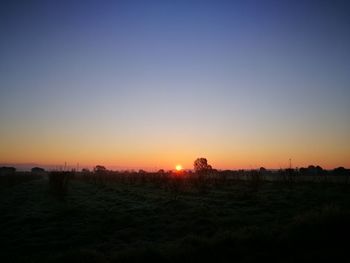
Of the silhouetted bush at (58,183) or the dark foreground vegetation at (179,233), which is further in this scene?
the silhouetted bush at (58,183)

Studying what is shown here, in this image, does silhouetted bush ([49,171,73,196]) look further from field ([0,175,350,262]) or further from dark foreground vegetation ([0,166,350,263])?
field ([0,175,350,262])

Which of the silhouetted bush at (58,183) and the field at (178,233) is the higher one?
the silhouetted bush at (58,183)

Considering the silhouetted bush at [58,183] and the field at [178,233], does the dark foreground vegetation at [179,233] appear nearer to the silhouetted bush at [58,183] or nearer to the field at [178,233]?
the field at [178,233]

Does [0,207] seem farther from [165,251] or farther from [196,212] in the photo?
[165,251]

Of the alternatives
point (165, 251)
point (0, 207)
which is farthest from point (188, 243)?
point (0, 207)

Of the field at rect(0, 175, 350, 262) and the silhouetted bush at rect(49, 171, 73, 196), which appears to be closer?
the field at rect(0, 175, 350, 262)

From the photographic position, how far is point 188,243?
38.3ft

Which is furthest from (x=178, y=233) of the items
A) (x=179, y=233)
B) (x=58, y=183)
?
(x=58, y=183)

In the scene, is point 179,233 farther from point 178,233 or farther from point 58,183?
point 58,183

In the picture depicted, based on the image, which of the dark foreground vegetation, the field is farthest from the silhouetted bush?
the field

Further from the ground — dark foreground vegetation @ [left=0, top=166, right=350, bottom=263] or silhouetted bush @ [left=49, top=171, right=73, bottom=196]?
silhouetted bush @ [left=49, top=171, right=73, bottom=196]

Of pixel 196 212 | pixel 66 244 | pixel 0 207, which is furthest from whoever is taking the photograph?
pixel 0 207

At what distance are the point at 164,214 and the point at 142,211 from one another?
5.89ft

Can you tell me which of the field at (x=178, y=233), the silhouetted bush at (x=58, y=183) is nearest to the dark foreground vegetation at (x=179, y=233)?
the field at (x=178, y=233)
